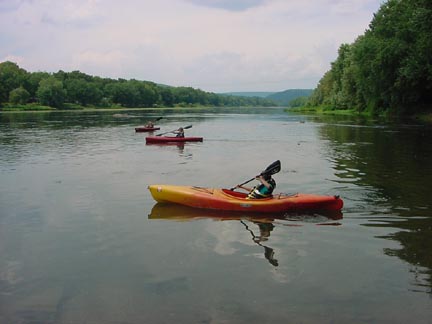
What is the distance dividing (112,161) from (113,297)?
1574 cm

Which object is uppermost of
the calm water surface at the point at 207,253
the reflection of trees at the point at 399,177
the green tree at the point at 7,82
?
the green tree at the point at 7,82

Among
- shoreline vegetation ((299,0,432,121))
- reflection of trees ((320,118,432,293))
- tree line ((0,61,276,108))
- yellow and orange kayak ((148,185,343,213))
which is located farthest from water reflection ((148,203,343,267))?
tree line ((0,61,276,108))

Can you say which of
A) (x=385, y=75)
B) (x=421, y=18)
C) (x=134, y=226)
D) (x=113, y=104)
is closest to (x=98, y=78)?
(x=113, y=104)

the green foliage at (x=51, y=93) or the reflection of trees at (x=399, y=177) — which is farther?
the green foliage at (x=51, y=93)

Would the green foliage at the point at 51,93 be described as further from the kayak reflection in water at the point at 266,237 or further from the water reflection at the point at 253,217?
the kayak reflection in water at the point at 266,237

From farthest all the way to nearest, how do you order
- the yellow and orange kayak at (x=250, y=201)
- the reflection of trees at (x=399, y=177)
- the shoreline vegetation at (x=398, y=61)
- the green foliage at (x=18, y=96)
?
the green foliage at (x=18, y=96)
the shoreline vegetation at (x=398, y=61)
the yellow and orange kayak at (x=250, y=201)
the reflection of trees at (x=399, y=177)

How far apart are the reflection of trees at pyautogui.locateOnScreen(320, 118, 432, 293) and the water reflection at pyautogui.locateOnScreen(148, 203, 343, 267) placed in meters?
1.25

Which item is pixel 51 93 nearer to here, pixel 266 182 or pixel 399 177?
pixel 399 177

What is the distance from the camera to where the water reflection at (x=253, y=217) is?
11272 mm

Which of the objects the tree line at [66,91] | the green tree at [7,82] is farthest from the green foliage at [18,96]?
the green tree at [7,82]

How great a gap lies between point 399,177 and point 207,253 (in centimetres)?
1080

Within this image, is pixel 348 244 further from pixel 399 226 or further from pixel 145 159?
pixel 145 159

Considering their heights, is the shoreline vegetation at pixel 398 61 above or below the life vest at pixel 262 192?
above

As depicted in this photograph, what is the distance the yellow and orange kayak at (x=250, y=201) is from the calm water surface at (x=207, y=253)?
0.99 ft
